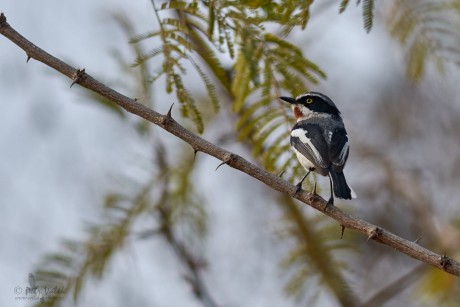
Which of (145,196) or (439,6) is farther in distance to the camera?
(145,196)

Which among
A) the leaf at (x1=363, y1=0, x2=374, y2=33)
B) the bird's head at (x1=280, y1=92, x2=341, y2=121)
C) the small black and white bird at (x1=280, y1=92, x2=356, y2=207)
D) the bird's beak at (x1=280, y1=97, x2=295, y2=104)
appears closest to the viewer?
the leaf at (x1=363, y1=0, x2=374, y2=33)

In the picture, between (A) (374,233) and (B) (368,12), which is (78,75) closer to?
(B) (368,12)

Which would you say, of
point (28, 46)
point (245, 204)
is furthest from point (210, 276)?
point (28, 46)

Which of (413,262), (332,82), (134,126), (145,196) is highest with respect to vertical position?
(332,82)

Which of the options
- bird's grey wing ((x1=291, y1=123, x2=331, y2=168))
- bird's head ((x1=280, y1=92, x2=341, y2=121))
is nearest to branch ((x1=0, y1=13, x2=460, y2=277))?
bird's grey wing ((x1=291, y1=123, x2=331, y2=168))

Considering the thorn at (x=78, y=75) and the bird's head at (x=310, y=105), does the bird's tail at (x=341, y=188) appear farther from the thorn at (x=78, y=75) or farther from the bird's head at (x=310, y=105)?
the thorn at (x=78, y=75)

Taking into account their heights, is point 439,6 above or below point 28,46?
above

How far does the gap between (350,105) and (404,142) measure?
3.06 feet

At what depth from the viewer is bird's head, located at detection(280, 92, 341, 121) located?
5.59 meters

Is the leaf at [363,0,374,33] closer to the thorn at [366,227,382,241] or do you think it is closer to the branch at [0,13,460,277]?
the branch at [0,13,460,277]

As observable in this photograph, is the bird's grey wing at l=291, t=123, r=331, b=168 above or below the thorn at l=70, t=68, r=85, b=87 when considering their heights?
above

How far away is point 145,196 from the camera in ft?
19.4

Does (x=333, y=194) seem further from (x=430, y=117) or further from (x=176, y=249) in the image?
Answer: (x=430, y=117)

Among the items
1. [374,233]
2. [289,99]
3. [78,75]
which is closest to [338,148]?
[289,99]
